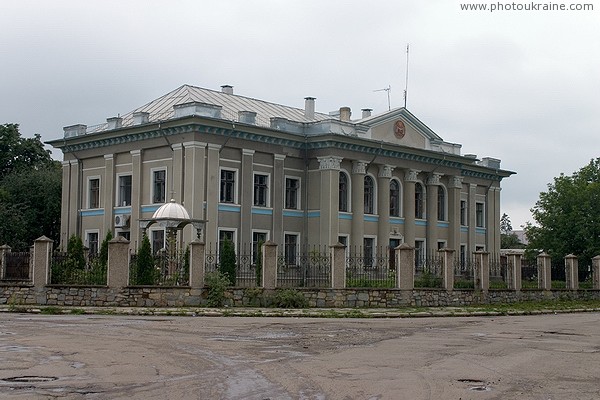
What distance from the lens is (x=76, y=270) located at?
26656mm

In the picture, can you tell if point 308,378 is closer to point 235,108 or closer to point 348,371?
point 348,371

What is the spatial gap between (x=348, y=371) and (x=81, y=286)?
16276 millimetres

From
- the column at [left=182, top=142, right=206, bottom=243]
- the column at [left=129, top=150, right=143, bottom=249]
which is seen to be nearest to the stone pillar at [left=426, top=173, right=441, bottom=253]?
the column at [left=182, top=142, right=206, bottom=243]

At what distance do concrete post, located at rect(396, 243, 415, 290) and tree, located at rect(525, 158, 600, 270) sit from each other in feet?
→ 80.9

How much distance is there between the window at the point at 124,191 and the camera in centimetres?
4112

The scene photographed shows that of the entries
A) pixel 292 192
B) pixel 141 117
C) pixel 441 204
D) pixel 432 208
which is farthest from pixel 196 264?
pixel 441 204

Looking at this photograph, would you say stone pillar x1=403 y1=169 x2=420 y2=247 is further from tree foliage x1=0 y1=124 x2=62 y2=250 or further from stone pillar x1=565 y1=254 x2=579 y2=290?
tree foliage x1=0 y1=124 x2=62 y2=250

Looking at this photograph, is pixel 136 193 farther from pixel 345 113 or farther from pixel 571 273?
Answer: pixel 571 273

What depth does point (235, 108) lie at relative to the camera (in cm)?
4362

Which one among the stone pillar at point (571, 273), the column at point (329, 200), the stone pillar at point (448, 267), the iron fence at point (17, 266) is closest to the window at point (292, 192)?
the column at point (329, 200)

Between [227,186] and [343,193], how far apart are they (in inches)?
276

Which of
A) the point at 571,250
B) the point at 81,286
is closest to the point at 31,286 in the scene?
the point at 81,286

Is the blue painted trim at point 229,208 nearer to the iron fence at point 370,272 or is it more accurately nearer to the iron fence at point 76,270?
the iron fence at point 370,272

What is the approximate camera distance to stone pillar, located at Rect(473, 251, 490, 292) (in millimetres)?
30797
